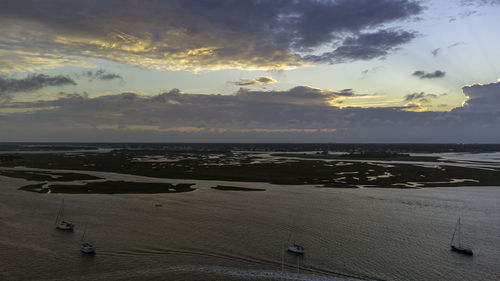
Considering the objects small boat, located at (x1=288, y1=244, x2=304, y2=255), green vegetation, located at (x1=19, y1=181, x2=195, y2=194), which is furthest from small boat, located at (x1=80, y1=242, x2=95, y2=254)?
green vegetation, located at (x1=19, y1=181, x2=195, y2=194)

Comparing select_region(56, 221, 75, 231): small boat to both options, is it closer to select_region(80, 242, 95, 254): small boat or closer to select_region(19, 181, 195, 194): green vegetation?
select_region(80, 242, 95, 254): small boat

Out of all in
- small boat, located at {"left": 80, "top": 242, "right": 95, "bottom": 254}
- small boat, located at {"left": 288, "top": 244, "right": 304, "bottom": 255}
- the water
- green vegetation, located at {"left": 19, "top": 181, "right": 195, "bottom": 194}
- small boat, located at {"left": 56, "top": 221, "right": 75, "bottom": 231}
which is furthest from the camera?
green vegetation, located at {"left": 19, "top": 181, "right": 195, "bottom": 194}

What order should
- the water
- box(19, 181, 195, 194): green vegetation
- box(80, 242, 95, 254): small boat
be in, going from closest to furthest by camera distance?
1. the water
2. box(80, 242, 95, 254): small boat
3. box(19, 181, 195, 194): green vegetation

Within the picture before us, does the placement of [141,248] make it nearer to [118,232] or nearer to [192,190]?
[118,232]

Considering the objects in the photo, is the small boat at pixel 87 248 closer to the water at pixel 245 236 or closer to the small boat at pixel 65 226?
the water at pixel 245 236

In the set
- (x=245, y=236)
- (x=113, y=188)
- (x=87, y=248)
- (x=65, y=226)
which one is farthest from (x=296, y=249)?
(x=113, y=188)

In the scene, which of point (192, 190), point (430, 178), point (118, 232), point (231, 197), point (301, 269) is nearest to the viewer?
point (301, 269)

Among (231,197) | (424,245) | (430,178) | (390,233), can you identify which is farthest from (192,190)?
(430,178)

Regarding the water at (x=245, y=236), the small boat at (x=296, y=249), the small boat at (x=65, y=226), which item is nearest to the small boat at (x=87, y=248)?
the water at (x=245, y=236)
